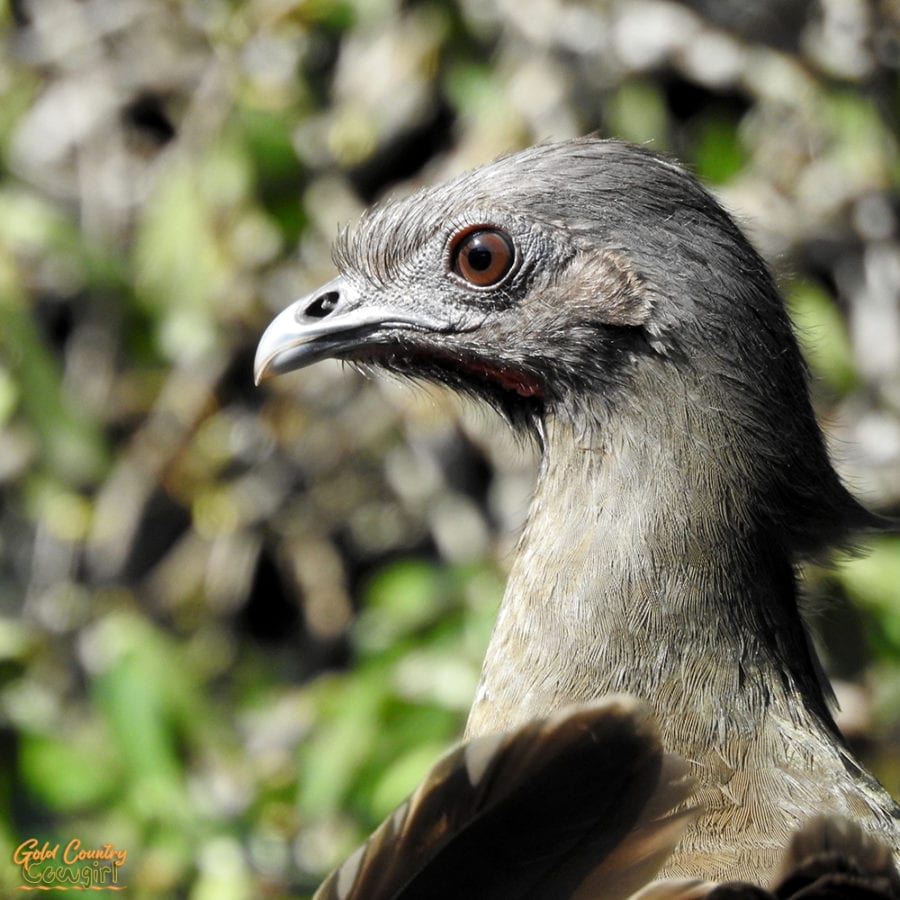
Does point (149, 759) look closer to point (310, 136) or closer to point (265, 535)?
point (265, 535)

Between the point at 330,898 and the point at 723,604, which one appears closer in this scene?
the point at 330,898

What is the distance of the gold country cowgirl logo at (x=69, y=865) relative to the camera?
376cm

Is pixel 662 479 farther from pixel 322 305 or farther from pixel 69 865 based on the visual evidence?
pixel 69 865

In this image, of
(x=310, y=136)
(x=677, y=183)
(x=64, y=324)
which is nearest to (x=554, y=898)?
(x=677, y=183)

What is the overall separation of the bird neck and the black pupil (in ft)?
1.44

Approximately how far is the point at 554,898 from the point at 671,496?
0.89 meters

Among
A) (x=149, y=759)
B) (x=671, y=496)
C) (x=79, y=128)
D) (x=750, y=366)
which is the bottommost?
(x=149, y=759)

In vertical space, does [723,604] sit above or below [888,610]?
above

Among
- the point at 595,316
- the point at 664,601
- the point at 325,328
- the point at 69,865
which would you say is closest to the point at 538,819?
the point at 664,601

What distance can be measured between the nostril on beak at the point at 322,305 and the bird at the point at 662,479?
15.0 inches

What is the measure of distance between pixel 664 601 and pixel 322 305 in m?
1.12

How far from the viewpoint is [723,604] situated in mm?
2594

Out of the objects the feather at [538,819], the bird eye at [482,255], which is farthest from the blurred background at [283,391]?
the feather at [538,819]

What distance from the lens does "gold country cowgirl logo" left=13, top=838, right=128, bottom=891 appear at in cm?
376
